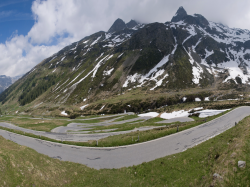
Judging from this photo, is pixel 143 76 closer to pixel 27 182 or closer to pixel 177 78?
pixel 177 78

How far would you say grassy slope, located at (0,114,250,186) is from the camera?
8.55 m

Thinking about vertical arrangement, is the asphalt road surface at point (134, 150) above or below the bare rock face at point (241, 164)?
below

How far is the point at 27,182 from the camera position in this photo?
9.36m

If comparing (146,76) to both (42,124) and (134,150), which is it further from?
(134,150)

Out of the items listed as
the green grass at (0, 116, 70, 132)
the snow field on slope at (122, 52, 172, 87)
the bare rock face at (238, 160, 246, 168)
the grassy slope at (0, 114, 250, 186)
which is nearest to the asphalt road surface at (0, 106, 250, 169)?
the grassy slope at (0, 114, 250, 186)

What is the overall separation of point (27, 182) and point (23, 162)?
7.97ft

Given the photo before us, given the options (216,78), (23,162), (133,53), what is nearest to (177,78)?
(216,78)

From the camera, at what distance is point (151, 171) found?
12.2 m

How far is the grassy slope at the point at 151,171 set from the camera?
8555 millimetres

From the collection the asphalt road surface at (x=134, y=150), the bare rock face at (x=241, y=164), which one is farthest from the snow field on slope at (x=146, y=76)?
the bare rock face at (x=241, y=164)

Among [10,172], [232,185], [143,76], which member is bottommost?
[232,185]

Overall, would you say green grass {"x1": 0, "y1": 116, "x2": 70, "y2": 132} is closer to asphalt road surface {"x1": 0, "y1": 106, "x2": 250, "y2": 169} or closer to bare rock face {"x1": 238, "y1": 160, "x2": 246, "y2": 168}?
asphalt road surface {"x1": 0, "y1": 106, "x2": 250, "y2": 169}

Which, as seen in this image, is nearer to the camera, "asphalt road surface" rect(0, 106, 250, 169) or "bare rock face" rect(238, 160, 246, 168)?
"bare rock face" rect(238, 160, 246, 168)

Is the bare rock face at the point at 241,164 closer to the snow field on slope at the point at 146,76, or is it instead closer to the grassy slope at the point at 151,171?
the grassy slope at the point at 151,171
